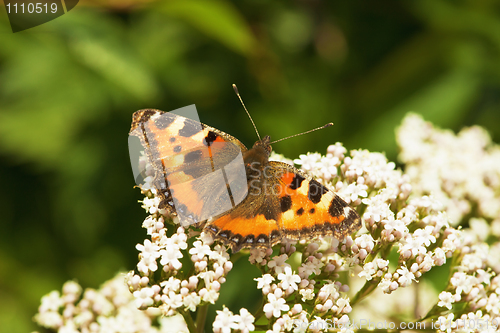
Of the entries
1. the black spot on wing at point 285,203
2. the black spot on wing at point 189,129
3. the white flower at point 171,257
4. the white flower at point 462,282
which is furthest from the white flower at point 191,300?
the white flower at point 462,282

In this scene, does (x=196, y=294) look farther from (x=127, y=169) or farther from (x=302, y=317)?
(x=127, y=169)

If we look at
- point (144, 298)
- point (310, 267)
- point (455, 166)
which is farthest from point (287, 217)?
point (455, 166)

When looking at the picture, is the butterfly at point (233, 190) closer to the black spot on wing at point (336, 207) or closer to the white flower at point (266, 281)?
the black spot on wing at point (336, 207)

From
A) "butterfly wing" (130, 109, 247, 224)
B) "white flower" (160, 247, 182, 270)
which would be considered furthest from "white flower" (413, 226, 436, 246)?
"white flower" (160, 247, 182, 270)

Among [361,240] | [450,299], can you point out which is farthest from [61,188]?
[450,299]

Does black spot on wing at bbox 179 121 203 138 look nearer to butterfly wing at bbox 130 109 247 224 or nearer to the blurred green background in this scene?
butterfly wing at bbox 130 109 247 224
